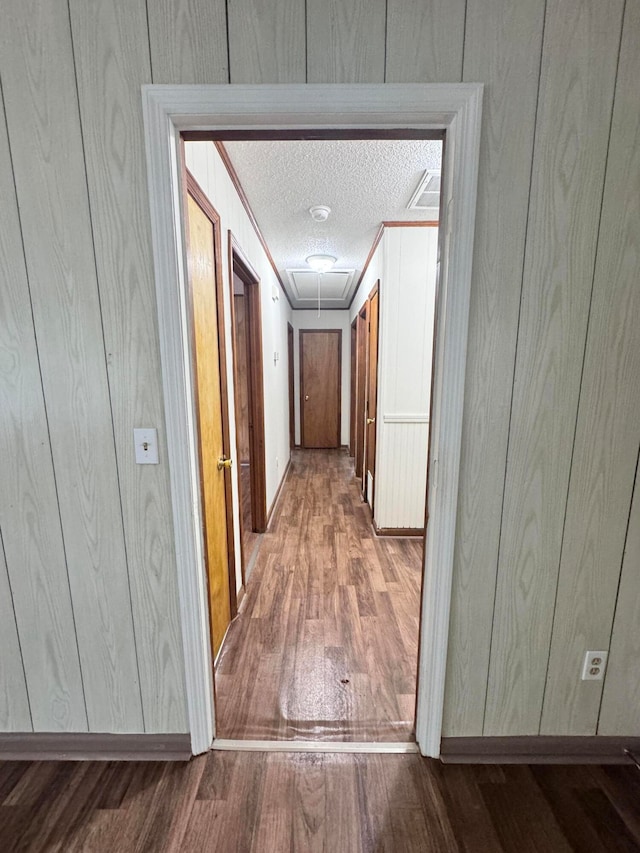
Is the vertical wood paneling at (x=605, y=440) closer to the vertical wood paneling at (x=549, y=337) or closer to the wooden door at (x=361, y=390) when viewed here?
the vertical wood paneling at (x=549, y=337)

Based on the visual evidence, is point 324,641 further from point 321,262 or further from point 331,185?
point 321,262

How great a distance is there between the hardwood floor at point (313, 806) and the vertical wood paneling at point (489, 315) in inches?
7.7

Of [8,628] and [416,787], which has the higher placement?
[8,628]

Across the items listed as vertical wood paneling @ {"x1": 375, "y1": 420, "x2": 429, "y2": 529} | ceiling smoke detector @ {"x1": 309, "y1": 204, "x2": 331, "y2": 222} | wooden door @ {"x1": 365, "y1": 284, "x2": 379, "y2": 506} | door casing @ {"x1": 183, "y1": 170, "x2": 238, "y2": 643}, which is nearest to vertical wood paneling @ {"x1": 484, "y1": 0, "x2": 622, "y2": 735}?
door casing @ {"x1": 183, "y1": 170, "x2": 238, "y2": 643}

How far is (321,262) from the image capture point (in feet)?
11.0

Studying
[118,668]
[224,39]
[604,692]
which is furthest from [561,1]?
[118,668]

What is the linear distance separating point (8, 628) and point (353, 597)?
5.37 ft

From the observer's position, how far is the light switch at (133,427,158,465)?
1.05 meters

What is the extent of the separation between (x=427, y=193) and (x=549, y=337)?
5.23ft

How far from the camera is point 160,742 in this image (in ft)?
3.99

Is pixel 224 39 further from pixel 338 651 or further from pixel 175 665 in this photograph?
pixel 338 651

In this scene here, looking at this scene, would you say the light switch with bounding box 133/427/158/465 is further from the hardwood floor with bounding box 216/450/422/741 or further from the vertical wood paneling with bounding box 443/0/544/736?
the hardwood floor with bounding box 216/450/422/741

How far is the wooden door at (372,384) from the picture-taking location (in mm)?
3109

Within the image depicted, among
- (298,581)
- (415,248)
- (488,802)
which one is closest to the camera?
(488,802)
